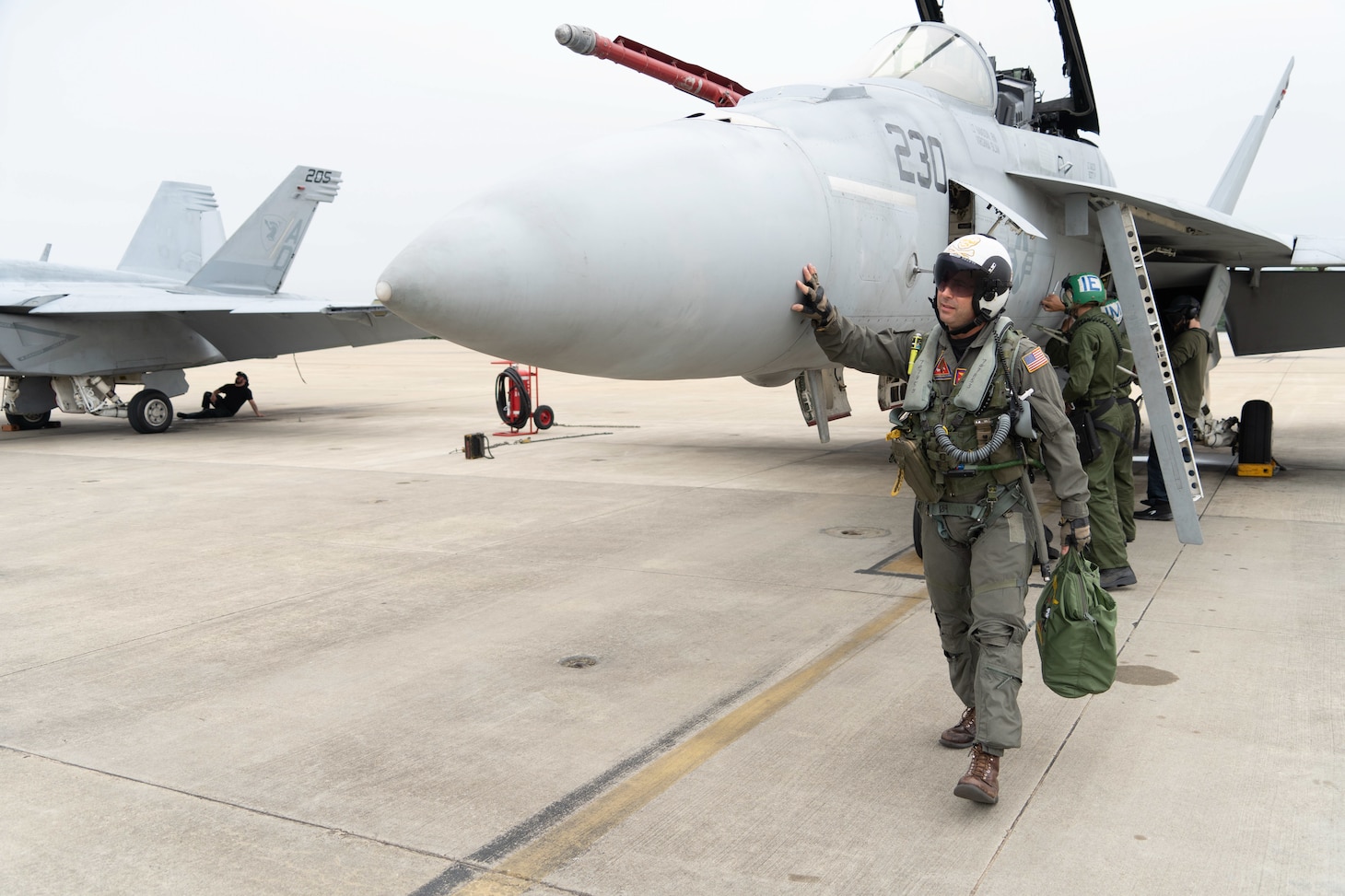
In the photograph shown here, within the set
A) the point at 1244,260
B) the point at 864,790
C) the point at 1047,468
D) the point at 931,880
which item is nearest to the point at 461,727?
the point at 864,790

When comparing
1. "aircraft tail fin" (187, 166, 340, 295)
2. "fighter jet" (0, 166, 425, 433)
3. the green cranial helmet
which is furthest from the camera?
"aircraft tail fin" (187, 166, 340, 295)

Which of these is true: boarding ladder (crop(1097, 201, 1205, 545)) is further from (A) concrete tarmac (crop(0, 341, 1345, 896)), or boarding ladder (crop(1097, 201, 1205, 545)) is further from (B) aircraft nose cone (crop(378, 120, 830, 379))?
(B) aircraft nose cone (crop(378, 120, 830, 379))

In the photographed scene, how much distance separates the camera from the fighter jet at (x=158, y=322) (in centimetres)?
1486

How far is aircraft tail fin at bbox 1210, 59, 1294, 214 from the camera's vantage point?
467 inches

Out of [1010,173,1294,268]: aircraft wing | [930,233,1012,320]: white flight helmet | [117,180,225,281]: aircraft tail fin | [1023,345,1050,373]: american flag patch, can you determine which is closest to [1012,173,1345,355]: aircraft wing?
[1010,173,1294,268]: aircraft wing

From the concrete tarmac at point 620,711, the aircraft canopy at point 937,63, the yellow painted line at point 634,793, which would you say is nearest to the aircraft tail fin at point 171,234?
the concrete tarmac at point 620,711

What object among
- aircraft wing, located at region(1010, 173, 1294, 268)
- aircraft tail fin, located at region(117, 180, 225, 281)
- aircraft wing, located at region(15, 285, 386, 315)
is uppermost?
aircraft tail fin, located at region(117, 180, 225, 281)

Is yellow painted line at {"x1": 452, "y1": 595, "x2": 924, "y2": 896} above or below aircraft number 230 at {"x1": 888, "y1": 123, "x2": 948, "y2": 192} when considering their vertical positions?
below

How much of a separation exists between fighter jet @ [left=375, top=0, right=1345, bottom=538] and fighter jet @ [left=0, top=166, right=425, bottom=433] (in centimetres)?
1054

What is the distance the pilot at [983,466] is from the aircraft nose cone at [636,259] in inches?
30.1

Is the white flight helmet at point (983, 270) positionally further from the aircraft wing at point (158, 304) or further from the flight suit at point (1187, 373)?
the aircraft wing at point (158, 304)

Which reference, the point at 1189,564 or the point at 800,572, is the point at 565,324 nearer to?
the point at 800,572

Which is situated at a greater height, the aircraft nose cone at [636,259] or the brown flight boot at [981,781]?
the aircraft nose cone at [636,259]

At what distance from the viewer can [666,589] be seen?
5.73m
